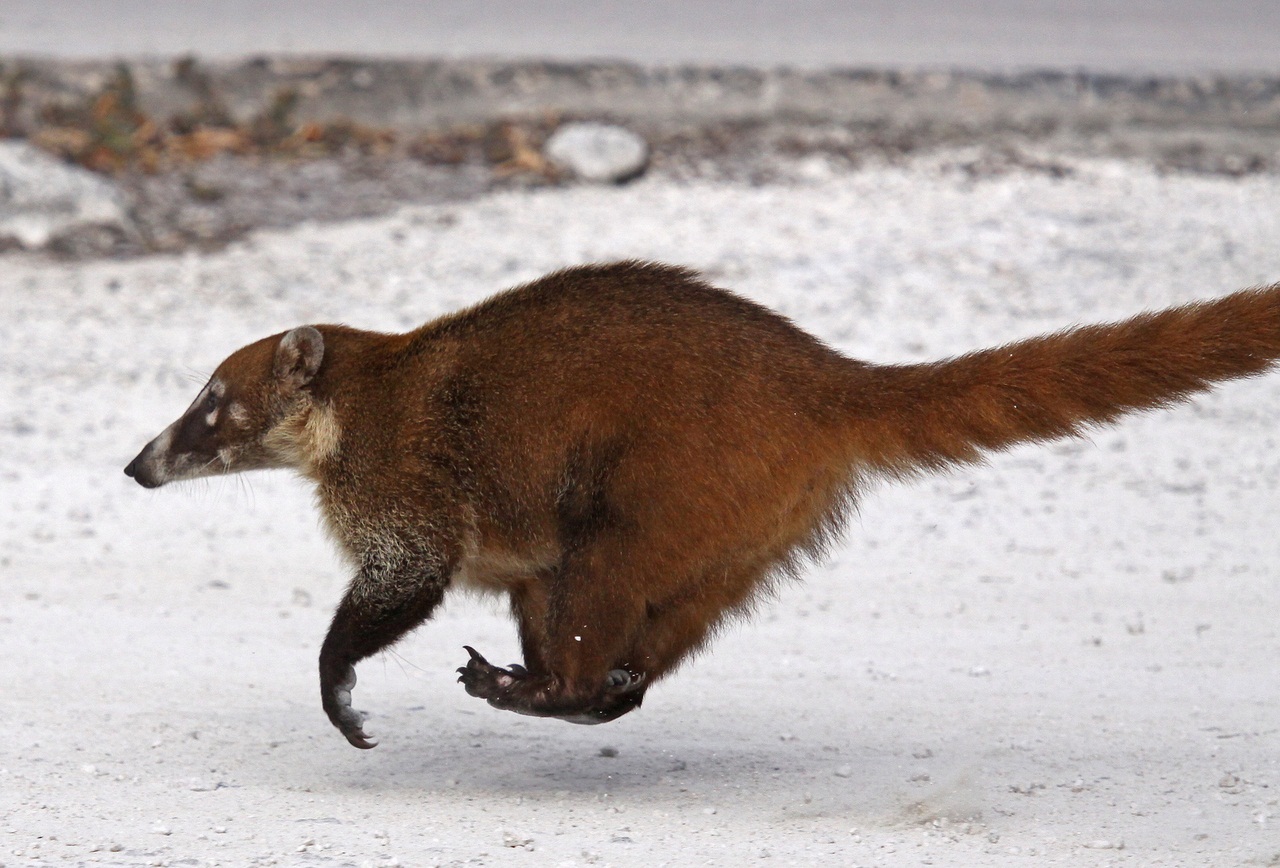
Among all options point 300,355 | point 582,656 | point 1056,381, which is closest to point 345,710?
point 582,656

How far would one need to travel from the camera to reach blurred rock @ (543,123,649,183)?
1116 centimetres

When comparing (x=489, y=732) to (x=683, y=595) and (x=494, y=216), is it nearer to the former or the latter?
(x=683, y=595)

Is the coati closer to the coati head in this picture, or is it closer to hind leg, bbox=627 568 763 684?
hind leg, bbox=627 568 763 684

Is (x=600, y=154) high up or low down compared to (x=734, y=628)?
up

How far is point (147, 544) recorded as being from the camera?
716 cm

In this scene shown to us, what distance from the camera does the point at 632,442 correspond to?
4.64 meters

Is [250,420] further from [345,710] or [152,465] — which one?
[345,710]

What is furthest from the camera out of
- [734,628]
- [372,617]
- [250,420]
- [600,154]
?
[600,154]

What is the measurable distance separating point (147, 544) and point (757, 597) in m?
3.20

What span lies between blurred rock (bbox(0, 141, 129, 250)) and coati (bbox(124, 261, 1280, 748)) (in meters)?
5.83

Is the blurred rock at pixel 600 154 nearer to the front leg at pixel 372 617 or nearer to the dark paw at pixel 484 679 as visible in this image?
the front leg at pixel 372 617

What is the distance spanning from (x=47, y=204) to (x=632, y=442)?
6.96 meters

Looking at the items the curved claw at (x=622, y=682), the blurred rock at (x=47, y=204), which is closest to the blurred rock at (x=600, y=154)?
the blurred rock at (x=47, y=204)

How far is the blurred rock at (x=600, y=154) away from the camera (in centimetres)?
1116
